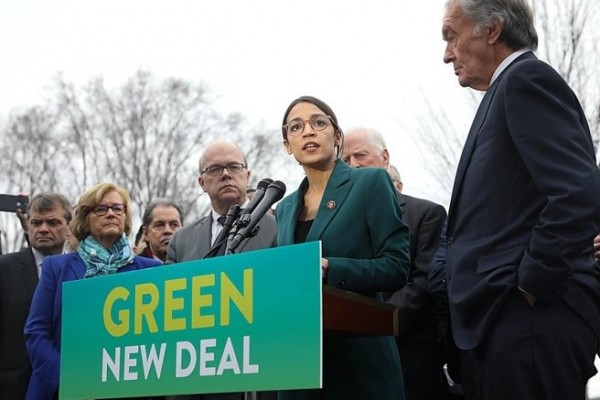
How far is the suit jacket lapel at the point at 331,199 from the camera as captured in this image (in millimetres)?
3789

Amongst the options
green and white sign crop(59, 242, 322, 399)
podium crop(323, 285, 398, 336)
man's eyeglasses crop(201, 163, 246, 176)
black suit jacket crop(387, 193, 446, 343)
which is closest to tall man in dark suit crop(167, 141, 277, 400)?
man's eyeglasses crop(201, 163, 246, 176)

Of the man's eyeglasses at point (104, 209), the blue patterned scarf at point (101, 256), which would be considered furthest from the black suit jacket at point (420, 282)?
the man's eyeglasses at point (104, 209)

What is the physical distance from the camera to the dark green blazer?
354 centimetres

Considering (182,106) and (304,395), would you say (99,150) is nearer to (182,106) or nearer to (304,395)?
(182,106)

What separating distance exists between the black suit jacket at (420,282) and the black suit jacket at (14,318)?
2.82m

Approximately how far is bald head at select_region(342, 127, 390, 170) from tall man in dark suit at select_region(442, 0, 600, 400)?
2.27 meters

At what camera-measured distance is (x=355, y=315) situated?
3.13 meters

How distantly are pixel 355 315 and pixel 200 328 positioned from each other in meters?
0.58

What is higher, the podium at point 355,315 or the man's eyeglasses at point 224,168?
the man's eyeglasses at point 224,168

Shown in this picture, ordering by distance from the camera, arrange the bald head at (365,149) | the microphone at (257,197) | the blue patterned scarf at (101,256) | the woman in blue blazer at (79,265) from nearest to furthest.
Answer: the microphone at (257,197)
the woman in blue blazer at (79,265)
the blue patterned scarf at (101,256)
the bald head at (365,149)

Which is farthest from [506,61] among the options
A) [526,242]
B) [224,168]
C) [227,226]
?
[224,168]

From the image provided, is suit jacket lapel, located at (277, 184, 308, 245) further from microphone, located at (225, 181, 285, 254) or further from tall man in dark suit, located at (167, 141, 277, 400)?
tall man in dark suit, located at (167, 141, 277, 400)

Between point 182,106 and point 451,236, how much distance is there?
27974 millimetres

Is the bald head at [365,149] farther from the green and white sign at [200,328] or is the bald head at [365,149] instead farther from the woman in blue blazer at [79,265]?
the green and white sign at [200,328]
